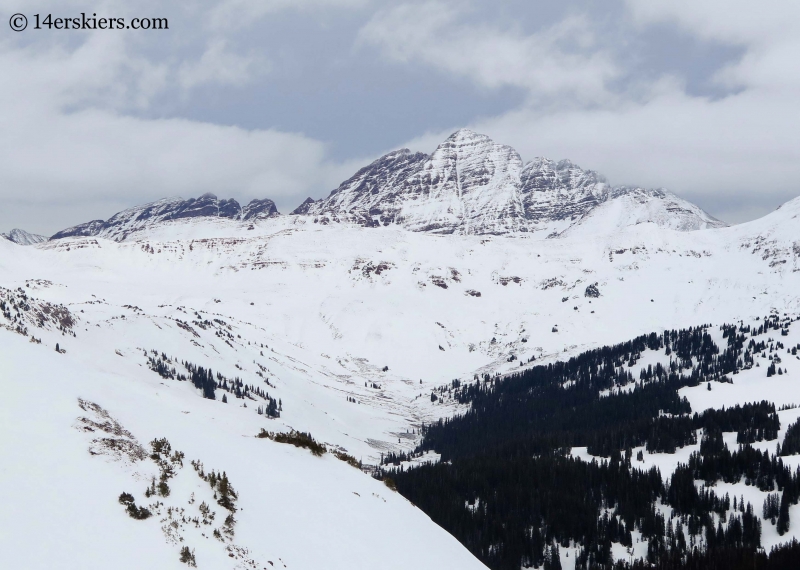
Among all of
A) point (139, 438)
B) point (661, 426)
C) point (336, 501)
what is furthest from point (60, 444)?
point (661, 426)

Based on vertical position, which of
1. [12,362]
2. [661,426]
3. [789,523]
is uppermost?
[12,362]

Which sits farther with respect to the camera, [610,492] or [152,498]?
[610,492]

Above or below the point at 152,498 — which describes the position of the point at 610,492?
below

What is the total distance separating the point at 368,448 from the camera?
518 feet

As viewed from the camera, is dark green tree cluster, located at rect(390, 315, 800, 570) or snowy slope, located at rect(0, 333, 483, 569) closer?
snowy slope, located at rect(0, 333, 483, 569)

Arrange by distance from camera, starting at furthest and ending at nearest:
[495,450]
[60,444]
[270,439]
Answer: [495,450]
[270,439]
[60,444]

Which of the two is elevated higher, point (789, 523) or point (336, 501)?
point (336, 501)

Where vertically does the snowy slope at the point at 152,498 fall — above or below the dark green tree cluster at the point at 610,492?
above

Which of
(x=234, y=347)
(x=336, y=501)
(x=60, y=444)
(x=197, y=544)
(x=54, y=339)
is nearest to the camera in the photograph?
(x=197, y=544)

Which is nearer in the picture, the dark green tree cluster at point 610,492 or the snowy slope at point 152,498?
the snowy slope at point 152,498

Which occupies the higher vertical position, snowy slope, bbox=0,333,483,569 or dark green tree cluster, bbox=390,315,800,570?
snowy slope, bbox=0,333,483,569

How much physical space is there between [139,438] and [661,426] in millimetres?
124594

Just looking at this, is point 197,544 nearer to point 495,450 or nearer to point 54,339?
point 54,339

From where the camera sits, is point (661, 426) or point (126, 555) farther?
point (661, 426)
